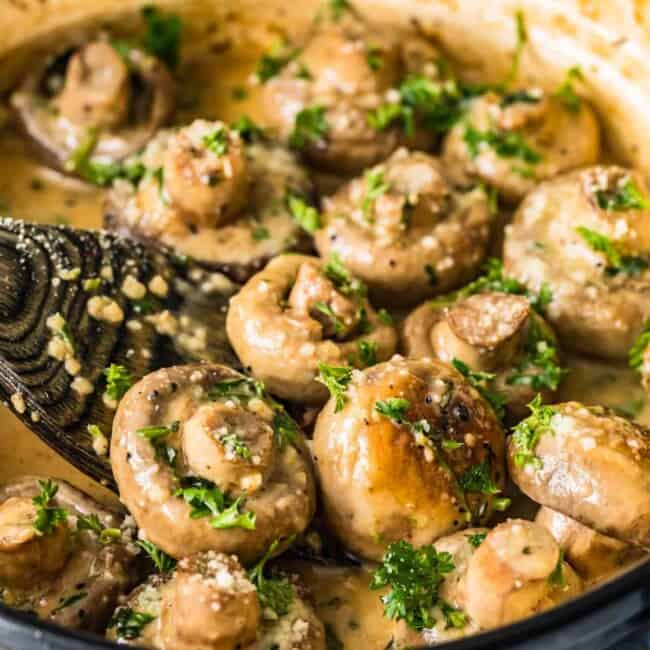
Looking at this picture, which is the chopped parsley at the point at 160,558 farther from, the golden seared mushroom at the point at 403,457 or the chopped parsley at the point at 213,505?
the golden seared mushroom at the point at 403,457

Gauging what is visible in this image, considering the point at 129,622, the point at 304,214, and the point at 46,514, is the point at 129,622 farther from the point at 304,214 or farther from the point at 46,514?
the point at 304,214

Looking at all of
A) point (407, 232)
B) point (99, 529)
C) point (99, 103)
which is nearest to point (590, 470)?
point (407, 232)

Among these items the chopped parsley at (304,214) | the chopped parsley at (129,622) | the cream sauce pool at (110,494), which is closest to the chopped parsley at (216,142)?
the chopped parsley at (304,214)

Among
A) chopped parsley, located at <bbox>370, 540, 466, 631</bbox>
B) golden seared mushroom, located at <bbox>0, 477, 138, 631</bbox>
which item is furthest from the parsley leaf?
golden seared mushroom, located at <bbox>0, 477, 138, 631</bbox>

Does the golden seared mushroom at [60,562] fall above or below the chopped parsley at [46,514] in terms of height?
below

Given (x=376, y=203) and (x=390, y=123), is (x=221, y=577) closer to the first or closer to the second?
(x=376, y=203)

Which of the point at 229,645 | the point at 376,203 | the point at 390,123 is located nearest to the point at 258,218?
the point at 376,203

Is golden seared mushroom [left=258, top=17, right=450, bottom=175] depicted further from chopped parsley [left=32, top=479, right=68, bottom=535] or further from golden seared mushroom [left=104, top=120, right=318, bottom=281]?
chopped parsley [left=32, top=479, right=68, bottom=535]
